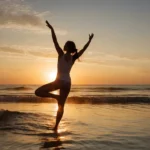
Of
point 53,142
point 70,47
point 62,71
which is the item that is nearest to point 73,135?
point 53,142

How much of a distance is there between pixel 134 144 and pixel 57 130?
97.3 inches

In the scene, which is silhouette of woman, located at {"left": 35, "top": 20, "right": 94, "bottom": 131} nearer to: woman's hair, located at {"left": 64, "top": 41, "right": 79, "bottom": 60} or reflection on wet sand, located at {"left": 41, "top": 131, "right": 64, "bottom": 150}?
woman's hair, located at {"left": 64, "top": 41, "right": 79, "bottom": 60}

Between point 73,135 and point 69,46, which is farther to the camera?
point 69,46

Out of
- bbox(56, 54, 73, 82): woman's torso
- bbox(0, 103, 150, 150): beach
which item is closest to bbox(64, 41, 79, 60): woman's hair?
bbox(56, 54, 73, 82): woman's torso

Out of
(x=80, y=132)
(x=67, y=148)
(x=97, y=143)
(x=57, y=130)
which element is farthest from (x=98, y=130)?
(x=67, y=148)

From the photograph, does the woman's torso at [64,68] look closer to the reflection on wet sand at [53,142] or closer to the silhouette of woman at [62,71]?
the silhouette of woman at [62,71]

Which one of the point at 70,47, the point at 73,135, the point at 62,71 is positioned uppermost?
the point at 70,47

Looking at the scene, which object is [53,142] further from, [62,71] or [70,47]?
[70,47]

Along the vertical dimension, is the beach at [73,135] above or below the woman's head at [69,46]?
below

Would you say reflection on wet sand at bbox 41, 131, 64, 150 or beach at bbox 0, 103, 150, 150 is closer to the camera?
reflection on wet sand at bbox 41, 131, 64, 150

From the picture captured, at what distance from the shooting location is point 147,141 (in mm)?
6352

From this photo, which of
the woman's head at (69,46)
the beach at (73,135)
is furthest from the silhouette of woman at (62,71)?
the beach at (73,135)

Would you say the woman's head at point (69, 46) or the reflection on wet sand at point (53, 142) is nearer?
the reflection on wet sand at point (53, 142)

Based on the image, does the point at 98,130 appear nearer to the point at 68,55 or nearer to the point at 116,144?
the point at 116,144
